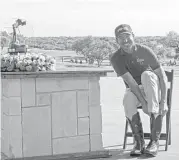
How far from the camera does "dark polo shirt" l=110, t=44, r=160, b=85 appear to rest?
12.9 feet

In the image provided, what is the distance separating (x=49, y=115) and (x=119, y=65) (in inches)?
30.4

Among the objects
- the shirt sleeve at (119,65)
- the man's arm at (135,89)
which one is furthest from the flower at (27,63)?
the man's arm at (135,89)

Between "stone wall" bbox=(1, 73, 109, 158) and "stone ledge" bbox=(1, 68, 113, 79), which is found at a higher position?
"stone ledge" bbox=(1, 68, 113, 79)

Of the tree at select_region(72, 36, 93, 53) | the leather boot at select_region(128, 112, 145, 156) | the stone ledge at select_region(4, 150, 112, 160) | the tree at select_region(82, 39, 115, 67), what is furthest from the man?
the tree at select_region(72, 36, 93, 53)

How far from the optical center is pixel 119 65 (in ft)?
13.1

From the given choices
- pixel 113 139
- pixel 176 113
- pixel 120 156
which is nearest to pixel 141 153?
pixel 120 156

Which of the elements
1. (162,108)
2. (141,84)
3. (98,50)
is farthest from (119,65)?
(98,50)

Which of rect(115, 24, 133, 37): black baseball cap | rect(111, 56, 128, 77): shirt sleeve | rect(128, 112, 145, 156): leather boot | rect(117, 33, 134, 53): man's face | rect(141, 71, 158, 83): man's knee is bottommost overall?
rect(128, 112, 145, 156): leather boot

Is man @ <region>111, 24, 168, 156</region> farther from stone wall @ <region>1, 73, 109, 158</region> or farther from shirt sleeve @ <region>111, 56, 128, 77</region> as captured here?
stone wall @ <region>1, 73, 109, 158</region>

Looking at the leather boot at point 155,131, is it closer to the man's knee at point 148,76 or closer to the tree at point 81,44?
the man's knee at point 148,76

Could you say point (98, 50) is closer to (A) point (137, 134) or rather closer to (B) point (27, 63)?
(A) point (137, 134)

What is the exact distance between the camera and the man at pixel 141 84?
3869 millimetres

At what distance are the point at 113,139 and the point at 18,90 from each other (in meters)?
1.51

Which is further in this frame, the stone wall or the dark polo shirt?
the dark polo shirt
